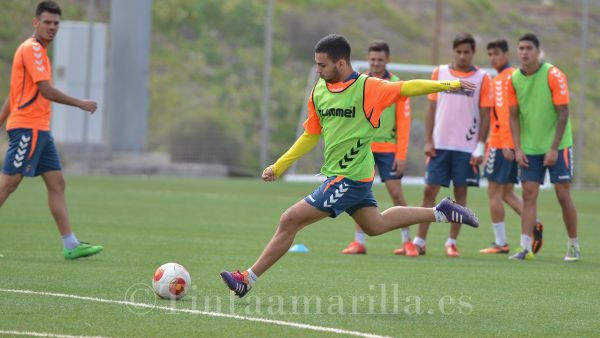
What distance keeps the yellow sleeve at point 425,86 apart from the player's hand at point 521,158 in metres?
3.77

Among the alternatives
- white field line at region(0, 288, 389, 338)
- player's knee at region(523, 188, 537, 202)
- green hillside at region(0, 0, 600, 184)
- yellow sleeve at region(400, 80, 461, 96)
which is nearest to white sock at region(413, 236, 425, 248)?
player's knee at region(523, 188, 537, 202)

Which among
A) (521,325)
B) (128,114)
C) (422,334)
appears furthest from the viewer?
(128,114)

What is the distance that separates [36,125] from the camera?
1012cm

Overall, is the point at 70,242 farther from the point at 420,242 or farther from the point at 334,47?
the point at 420,242

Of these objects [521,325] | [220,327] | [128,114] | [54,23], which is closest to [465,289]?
[521,325]

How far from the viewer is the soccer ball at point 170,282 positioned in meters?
7.62

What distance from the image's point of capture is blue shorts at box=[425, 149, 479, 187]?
11898mm

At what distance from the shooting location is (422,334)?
651 centimetres

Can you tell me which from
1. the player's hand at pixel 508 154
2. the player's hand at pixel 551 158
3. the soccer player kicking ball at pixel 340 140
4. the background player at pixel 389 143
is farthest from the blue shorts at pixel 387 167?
the soccer player kicking ball at pixel 340 140

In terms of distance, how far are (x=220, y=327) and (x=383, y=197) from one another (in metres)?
15.5

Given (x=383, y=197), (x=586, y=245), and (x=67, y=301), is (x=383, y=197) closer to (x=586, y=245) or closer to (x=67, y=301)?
(x=586, y=245)

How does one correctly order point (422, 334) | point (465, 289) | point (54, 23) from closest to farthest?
point (422, 334) → point (465, 289) → point (54, 23)

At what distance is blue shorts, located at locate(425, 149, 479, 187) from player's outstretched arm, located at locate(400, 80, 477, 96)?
431 centimetres

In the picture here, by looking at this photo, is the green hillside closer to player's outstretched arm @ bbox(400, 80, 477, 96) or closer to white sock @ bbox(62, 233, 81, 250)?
white sock @ bbox(62, 233, 81, 250)
